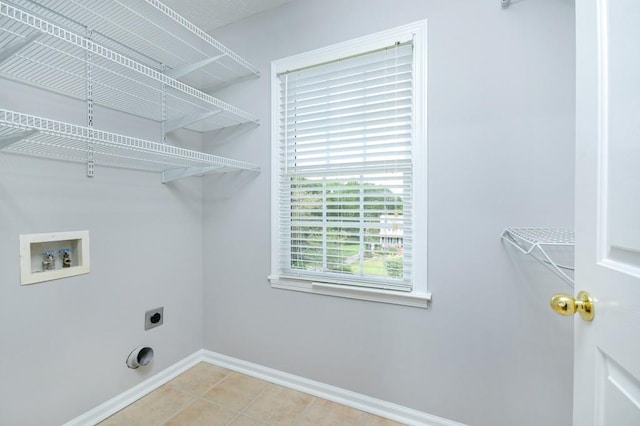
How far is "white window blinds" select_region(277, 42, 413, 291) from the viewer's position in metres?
1.54

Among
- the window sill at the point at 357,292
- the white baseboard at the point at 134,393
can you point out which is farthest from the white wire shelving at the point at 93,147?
the white baseboard at the point at 134,393

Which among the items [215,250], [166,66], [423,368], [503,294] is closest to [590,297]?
[503,294]

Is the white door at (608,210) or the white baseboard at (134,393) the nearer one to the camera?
→ the white door at (608,210)

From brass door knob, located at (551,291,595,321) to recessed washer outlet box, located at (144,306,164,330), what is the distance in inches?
79.2

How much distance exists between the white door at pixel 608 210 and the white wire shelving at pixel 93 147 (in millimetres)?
1461

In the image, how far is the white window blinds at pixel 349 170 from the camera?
1.54 meters

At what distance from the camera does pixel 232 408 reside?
5.31 ft

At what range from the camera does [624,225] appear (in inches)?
22.0

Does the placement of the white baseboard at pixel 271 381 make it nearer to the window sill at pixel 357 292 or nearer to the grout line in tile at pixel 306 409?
the grout line in tile at pixel 306 409

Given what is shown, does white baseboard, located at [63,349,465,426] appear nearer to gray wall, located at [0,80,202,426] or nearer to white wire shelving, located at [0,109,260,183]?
gray wall, located at [0,80,202,426]

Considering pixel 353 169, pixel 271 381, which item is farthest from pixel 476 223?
pixel 271 381

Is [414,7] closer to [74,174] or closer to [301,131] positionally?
[301,131]

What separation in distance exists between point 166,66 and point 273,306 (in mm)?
1724

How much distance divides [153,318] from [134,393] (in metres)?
0.42
